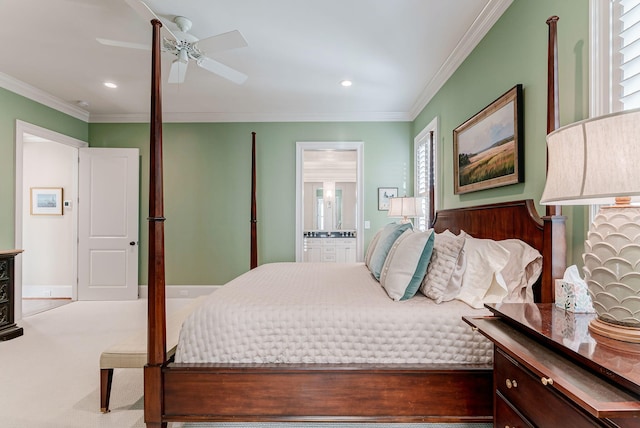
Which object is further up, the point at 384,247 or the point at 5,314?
the point at 384,247

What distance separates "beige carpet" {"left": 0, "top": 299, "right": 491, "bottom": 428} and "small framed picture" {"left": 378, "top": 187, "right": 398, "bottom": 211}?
318 centimetres

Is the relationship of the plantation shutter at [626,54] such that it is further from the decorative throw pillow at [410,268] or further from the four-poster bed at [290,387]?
the decorative throw pillow at [410,268]

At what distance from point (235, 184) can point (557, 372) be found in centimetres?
445

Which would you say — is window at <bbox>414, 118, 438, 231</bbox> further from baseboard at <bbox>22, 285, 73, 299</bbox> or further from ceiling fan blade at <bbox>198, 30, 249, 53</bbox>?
baseboard at <bbox>22, 285, 73, 299</bbox>

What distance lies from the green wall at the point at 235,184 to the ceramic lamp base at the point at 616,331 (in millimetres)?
3755

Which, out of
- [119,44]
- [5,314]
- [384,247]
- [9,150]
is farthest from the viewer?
[9,150]

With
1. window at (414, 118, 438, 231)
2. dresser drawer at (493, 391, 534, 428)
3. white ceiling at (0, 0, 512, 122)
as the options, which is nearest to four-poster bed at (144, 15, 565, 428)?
dresser drawer at (493, 391, 534, 428)

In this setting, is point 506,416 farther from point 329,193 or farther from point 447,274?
point 329,193

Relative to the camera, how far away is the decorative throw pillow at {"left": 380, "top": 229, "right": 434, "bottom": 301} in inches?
73.2

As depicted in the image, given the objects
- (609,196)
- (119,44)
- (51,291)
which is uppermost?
(119,44)

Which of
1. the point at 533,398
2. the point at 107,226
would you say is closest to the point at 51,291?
the point at 107,226

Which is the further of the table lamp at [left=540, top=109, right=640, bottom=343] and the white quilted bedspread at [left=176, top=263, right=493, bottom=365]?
the white quilted bedspread at [left=176, top=263, right=493, bottom=365]

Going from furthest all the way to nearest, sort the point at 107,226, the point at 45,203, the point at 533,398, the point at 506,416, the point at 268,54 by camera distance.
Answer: the point at 45,203 < the point at 107,226 < the point at 268,54 < the point at 506,416 < the point at 533,398

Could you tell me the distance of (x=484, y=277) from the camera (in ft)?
5.84
